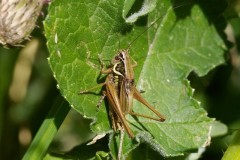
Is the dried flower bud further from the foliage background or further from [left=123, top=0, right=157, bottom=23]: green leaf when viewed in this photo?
the foliage background

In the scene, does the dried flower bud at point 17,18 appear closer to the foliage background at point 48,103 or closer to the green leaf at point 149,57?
the green leaf at point 149,57

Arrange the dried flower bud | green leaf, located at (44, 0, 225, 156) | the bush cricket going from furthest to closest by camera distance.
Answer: the bush cricket < green leaf, located at (44, 0, 225, 156) < the dried flower bud

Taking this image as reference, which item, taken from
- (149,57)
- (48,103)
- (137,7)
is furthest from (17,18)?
(48,103)

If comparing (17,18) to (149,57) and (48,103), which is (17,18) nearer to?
(149,57)

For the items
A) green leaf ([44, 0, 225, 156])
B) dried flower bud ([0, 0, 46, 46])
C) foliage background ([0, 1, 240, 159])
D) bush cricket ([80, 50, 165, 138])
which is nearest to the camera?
dried flower bud ([0, 0, 46, 46])

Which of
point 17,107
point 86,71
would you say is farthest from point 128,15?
point 17,107

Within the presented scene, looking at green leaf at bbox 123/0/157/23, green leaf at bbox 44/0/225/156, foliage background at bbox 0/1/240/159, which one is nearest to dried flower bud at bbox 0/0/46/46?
green leaf at bbox 44/0/225/156

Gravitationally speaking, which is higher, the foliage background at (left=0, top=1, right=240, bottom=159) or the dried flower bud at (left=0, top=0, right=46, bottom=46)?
the dried flower bud at (left=0, top=0, right=46, bottom=46)

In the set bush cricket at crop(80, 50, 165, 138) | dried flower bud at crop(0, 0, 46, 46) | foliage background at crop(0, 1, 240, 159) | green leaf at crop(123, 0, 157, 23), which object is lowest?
foliage background at crop(0, 1, 240, 159)
